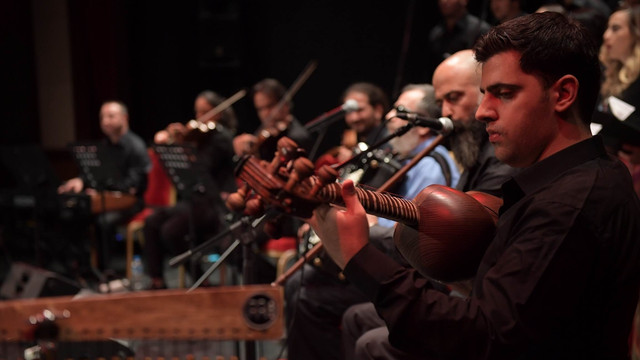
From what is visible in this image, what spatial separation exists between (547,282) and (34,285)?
3084 mm

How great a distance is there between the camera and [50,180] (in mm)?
5895

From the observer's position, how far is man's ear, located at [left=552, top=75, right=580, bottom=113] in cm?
140

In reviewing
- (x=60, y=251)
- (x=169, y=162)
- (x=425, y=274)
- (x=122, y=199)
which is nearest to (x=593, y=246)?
(x=425, y=274)

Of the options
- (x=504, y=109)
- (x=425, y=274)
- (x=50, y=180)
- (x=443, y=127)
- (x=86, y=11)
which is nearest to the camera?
(x=504, y=109)

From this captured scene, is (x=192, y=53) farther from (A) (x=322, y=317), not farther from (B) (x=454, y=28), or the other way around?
(A) (x=322, y=317)

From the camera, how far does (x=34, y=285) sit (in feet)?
11.8

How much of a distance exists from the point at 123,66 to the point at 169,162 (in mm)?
3480

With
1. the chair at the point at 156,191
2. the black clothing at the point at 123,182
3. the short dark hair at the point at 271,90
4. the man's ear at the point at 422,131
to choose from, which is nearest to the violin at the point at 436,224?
the man's ear at the point at 422,131

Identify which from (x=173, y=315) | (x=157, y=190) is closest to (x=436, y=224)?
(x=173, y=315)

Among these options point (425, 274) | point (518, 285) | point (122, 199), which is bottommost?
point (122, 199)

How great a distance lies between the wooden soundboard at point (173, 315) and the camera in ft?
4.58

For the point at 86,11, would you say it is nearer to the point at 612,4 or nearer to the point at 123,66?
the point at 123,66

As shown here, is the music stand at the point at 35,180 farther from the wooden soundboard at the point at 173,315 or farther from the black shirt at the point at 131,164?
the wooden soundboard at the point at 173,315

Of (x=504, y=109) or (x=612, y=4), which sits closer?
(x=504, y=109)
